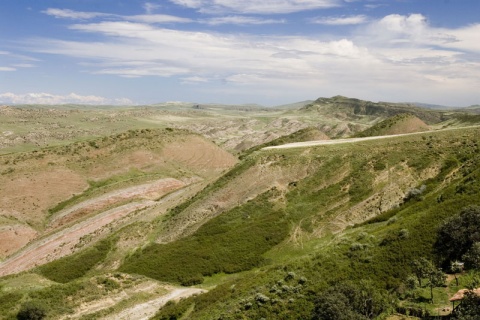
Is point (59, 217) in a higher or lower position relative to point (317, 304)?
lower

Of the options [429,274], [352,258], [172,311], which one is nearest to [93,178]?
[172,311]

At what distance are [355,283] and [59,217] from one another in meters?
66.6

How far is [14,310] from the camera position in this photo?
38531 mm

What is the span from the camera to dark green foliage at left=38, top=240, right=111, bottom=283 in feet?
169

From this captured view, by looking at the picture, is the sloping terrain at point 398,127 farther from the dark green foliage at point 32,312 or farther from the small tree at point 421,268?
the dark green foliage at point 32,312

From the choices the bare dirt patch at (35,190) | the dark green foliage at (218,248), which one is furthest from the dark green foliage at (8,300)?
the bare dirt patch at (35,190)

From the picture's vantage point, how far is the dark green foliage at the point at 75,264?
5153 centimetres

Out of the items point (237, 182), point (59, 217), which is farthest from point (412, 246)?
point (59, 217)

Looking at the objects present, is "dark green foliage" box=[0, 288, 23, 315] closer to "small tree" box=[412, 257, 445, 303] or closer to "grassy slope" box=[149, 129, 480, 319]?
"grassy slope" box=[149, 129, 480, 319]

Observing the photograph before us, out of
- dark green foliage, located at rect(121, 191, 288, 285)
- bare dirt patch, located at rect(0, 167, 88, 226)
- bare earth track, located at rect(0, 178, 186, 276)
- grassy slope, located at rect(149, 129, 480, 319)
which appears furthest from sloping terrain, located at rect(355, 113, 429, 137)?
bare dirt patch, located at rect(0, 167, 88, 226)

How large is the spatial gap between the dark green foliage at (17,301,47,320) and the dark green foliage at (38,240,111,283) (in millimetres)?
13020

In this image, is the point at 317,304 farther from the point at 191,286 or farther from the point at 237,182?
the point at 237,182

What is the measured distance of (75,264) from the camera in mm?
54156

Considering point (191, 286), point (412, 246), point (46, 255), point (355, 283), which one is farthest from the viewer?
point (46, 255)
